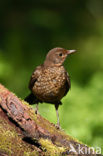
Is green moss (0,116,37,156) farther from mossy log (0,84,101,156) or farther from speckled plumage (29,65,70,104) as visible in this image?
speckled plumage (29,65,70,104)

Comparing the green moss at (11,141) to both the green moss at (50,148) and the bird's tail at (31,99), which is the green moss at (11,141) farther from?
the bird's tail at (31,99)

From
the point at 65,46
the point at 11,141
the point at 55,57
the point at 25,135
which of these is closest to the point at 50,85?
the point at 55,57

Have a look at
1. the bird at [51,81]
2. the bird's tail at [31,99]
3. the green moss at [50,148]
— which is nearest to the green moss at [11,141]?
the green moss at [50,148]

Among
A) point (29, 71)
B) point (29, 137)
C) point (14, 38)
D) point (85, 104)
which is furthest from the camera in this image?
point (14, 38)

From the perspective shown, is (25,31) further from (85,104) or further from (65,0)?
(85,104)

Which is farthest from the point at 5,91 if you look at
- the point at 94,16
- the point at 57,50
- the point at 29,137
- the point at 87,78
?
the point at 94,16

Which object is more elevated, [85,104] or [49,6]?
[49,6]

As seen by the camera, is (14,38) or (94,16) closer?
(14,38)

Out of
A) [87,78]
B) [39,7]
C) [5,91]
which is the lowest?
[5,91]
